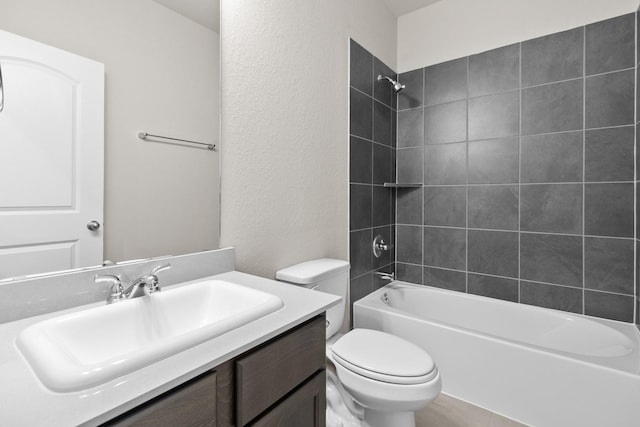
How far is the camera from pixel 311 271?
1.53m

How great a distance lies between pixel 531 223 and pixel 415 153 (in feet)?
3.18

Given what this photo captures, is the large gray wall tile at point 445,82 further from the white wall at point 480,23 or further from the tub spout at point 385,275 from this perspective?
the tub spout at point 385,275

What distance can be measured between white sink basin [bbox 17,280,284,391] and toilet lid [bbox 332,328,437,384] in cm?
63

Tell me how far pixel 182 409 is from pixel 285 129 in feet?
4.19

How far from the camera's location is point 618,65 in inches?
70.3

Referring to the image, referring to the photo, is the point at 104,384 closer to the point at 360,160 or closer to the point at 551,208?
the point at 360,160

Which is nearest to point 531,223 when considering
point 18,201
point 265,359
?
point 265,359

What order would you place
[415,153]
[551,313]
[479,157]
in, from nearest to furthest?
[551,313]
[479,157]
[415,153]

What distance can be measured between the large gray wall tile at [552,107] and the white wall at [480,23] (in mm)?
373

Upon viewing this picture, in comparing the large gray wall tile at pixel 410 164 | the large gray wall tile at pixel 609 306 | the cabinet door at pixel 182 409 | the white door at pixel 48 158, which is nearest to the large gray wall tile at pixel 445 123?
the large gray wall tile at pixel 410 164

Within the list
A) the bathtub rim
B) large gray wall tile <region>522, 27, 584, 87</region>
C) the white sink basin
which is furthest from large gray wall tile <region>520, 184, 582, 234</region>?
the white sink basin

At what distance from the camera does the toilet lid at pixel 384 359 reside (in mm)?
1220

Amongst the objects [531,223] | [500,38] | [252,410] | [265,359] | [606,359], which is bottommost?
[606,359]

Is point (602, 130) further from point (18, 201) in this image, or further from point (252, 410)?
point (18, 201)
